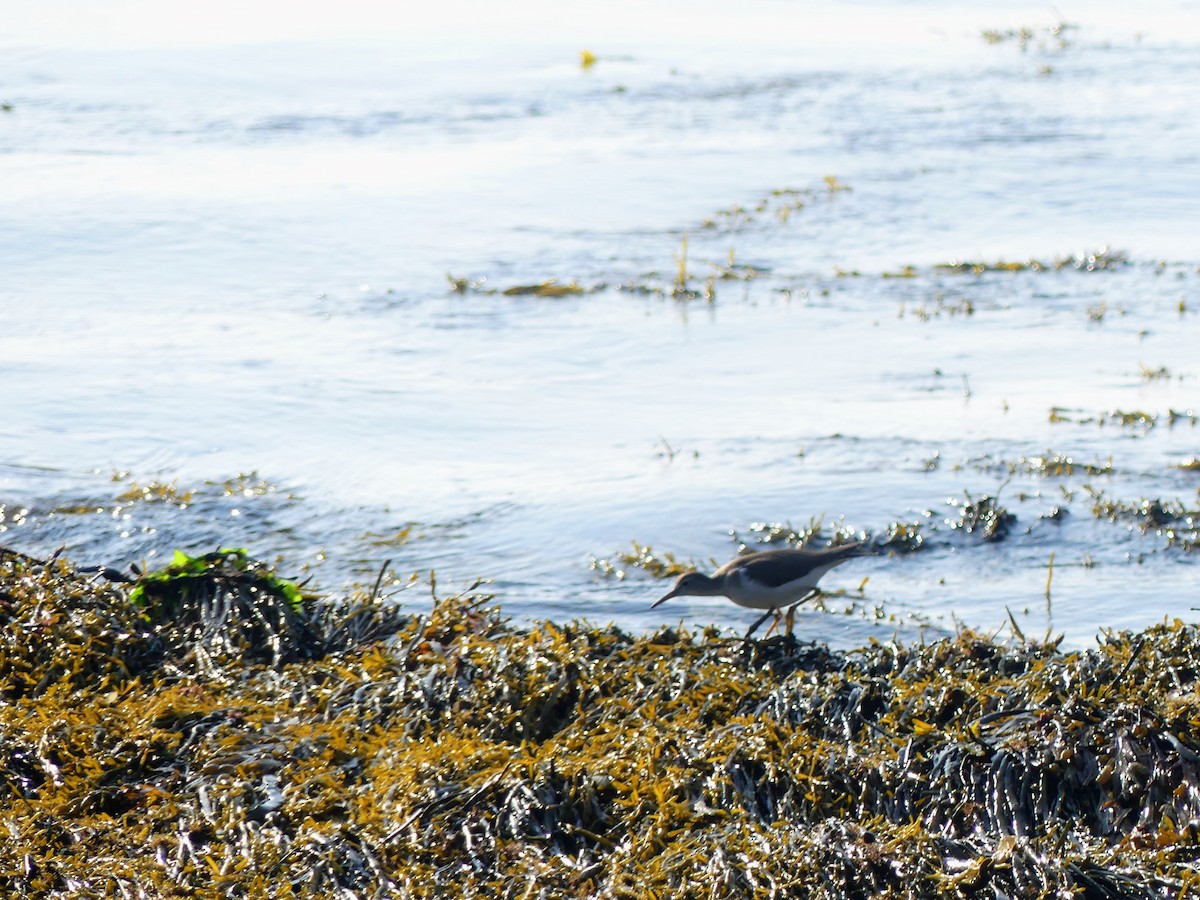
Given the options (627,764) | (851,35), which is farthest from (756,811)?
(851,35)

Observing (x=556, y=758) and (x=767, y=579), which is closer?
(x=556, y=758)

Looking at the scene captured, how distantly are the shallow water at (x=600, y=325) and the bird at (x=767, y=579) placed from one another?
17.1 inches

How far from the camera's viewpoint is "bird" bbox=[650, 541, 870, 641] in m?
4.91

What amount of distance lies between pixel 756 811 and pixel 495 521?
10.1ft

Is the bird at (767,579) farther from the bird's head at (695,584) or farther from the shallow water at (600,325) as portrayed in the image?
the shallow water at (600,325)

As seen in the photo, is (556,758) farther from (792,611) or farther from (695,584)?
(792,611)

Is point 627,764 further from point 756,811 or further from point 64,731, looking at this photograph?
point 64,731

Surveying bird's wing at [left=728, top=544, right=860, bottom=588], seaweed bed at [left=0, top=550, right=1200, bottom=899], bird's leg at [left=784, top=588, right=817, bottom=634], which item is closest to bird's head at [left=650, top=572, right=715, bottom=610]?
bird's wing at [left=728, top=544, right=860, bottom=588]

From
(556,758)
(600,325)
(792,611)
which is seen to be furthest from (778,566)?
(600,325)

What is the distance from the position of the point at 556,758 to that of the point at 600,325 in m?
5.73

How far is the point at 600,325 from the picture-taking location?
9180 millimetres

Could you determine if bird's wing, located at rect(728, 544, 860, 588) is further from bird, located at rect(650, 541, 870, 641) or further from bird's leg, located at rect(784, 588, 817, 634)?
bird's leg, located at rect(784, 588, 817, 634)

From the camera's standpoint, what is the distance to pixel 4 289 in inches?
381

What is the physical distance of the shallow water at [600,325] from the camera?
20.6 feet
